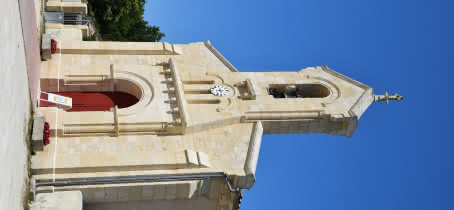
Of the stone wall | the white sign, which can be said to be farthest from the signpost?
the stone wall

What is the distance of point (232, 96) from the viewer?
2242 centimetres

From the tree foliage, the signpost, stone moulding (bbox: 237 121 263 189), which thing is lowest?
stone moulding (bbox: 237 121 263 189)

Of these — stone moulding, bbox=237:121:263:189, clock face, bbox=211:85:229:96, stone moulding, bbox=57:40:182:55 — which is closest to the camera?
stone moulding, bbox=237:121:263:189

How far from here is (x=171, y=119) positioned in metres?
20.2

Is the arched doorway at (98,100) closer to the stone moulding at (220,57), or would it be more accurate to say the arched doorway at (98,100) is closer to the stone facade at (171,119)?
the stone facade at (171,119)

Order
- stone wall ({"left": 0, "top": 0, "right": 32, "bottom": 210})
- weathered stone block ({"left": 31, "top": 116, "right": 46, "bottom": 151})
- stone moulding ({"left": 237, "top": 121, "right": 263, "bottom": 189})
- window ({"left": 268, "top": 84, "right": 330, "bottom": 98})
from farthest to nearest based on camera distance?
window ({"left": 268, "top": 84, "right": 330, "bottom": 98}), stone moulding ({"left": 237, "top": 121, "right": 263, "bottom": 189}), weathered stone block ({"left": 31, "top": 116, "right": 46, "bottom": 151}), stone wall ({"left": 0, "top": 0, "right": 32, "bottom": 210})

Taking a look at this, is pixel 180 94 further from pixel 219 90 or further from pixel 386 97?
pixel 386 97

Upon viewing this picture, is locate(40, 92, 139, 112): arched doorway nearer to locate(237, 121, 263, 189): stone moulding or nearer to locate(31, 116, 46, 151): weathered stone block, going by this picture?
locate(31, 116, 46, 151): weathered stone block

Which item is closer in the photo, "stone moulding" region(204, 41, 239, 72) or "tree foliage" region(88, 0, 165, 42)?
"stone moulding" region(204, 41, 239, 72)

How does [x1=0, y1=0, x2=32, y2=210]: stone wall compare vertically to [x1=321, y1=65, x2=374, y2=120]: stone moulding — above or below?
below

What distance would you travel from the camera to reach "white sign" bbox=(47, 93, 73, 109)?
19859 mm

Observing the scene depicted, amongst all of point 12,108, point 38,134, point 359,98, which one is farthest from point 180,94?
point 359,98

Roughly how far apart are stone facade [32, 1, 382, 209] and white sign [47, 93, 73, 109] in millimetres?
978

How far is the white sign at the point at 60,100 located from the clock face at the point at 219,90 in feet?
19.3
